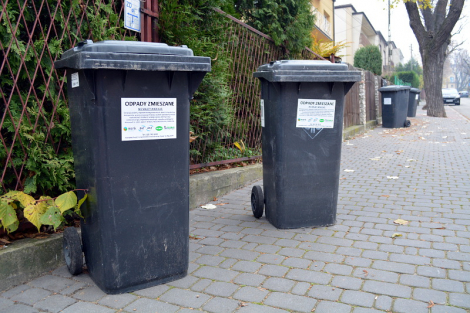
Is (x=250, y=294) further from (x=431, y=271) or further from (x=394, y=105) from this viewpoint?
(x=394, y=105)

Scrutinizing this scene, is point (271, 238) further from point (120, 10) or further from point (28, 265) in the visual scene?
point (120, 10)

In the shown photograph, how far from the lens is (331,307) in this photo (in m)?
2.66

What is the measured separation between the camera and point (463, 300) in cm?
271

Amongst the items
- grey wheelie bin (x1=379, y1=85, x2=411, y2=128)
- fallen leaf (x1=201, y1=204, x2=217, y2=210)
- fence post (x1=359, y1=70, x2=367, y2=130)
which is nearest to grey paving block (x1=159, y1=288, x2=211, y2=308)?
fallen leaf (x1=201, y1=204, x2=217, y2=210)

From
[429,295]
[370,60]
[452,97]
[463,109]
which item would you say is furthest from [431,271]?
[452,97]

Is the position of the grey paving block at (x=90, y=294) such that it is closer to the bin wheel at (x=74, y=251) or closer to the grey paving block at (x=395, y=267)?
the bin wheel at (x=74, y=251)

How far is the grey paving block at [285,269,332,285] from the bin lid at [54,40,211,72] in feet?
5.26

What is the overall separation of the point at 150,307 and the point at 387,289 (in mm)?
1559

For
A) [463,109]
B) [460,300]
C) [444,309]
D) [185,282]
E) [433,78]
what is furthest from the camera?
[463,109]

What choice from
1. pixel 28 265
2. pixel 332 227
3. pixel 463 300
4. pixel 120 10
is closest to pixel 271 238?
pixel 332 227

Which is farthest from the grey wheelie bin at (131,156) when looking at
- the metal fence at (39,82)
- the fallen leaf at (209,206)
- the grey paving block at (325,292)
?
the fallen leaf at (209,206)

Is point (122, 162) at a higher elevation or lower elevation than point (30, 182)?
higher

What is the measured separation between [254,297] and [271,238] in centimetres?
119

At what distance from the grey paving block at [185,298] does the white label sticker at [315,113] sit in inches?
75.1
